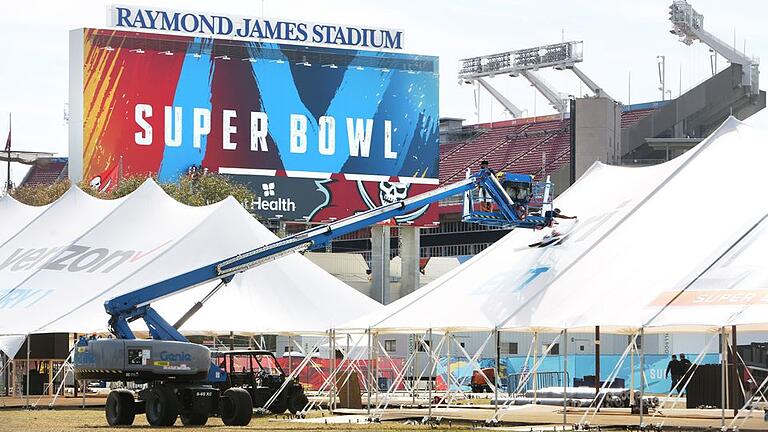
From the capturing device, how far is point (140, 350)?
3175 cm

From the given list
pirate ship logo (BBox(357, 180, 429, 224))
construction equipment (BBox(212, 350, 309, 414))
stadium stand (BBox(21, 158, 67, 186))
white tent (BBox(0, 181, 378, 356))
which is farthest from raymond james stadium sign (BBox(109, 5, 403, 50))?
stadium stand (BBox(21, 158, 67, 186))

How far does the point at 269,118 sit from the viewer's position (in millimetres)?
85500

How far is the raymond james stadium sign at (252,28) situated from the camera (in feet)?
288

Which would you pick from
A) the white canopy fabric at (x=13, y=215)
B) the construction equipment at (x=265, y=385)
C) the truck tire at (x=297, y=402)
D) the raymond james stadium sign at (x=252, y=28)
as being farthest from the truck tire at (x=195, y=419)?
the raymond james stadium sign at (x=252, y=28)

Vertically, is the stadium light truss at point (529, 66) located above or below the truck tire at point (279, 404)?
above

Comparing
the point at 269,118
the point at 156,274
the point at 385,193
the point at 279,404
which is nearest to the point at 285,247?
the point at 279,404

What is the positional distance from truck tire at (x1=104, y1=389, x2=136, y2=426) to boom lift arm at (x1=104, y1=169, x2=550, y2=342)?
1409mm

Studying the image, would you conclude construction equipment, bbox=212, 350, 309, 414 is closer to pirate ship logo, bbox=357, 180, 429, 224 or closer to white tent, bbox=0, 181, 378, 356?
white tent, bbox=0, 181, 378, 356

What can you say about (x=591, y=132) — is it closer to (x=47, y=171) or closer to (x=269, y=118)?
(x=269, y=118)

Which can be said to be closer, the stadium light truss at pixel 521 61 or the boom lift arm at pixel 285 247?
the boom lift arm at pixel 285 247

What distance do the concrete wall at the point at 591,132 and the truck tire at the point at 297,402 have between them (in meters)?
51.7

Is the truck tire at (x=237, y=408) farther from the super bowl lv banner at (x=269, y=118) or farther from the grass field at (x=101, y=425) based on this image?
the super bowl lv banner at (x=269, y=118)

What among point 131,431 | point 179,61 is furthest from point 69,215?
point 179,61

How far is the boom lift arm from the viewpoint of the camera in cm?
3394
